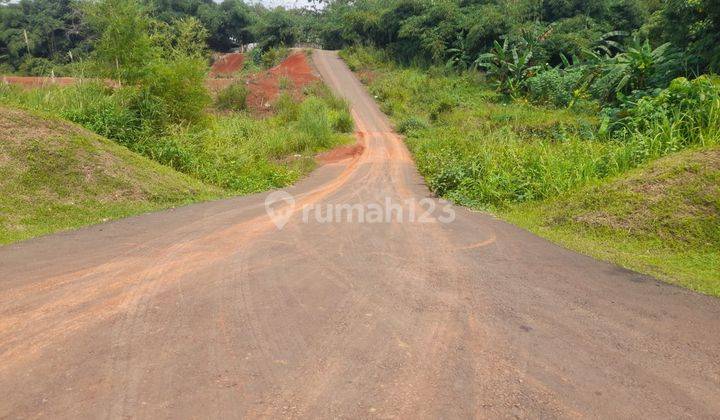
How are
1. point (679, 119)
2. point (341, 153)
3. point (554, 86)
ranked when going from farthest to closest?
point (554, 86) → point (341, 153) → point (679, 119)

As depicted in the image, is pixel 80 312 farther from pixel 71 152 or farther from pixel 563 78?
pixel 563 78

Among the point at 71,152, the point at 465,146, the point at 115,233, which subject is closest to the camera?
the point at 115,233

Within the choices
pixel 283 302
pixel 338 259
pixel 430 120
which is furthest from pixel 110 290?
pixel 430 120

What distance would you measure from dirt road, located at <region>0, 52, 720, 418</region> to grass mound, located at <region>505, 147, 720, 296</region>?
2.01 ft

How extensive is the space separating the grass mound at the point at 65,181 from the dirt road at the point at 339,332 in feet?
4.76

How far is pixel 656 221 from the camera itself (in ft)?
25.5

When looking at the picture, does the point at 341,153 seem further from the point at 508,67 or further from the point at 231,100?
the point at 508,67

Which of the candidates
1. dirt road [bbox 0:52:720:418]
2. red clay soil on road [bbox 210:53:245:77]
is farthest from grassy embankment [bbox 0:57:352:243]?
red clay soil on road [bbox 210:53:245:77]

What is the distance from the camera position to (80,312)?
15.3ft

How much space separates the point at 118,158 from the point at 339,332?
9432 millimetres

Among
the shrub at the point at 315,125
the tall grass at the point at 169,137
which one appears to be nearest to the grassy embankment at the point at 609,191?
the shrub at the point at 315,125

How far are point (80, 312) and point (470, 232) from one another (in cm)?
606

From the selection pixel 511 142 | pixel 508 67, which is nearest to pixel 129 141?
pixel 511 142

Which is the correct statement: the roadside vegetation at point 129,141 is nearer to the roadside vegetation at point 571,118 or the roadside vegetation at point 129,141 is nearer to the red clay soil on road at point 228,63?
the roadside vegetation at point 571,118
